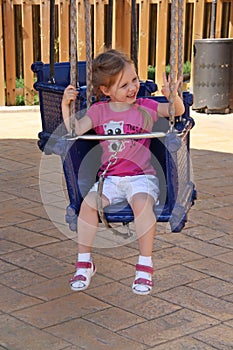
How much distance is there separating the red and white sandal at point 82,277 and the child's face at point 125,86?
2.61 ft

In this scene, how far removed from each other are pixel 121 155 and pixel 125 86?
32cm

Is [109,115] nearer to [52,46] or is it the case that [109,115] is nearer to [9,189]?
[52,46]

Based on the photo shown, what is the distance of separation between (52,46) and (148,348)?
6.77 feet

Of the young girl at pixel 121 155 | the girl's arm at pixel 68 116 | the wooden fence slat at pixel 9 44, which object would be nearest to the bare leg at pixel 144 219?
the young girl at pixel 121 155

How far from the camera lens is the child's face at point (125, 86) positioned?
9.67 feet

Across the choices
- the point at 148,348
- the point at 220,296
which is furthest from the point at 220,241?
the point at 148,348

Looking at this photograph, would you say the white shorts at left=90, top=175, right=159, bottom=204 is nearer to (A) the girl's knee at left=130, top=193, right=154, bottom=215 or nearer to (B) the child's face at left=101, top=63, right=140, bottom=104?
(A) the girl's knee at left=130, top=193, right=154, bottom=215

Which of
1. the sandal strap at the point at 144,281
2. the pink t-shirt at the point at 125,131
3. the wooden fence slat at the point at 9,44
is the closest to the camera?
the sandal strap at the point at 144,281

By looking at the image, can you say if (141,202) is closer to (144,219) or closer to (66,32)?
(144,219)

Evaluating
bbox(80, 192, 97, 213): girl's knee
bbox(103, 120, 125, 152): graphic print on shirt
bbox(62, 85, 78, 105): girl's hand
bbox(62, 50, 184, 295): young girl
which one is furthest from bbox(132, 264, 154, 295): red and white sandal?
bbox(62, 85, 78, 105): girl's hand

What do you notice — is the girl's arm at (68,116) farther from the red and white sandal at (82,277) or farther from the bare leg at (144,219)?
the red and white sandal at (82,277)

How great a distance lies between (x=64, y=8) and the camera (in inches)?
337

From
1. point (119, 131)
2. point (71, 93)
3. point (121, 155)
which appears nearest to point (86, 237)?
point (121, 155)

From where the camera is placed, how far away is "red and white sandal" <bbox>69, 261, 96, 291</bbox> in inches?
116
